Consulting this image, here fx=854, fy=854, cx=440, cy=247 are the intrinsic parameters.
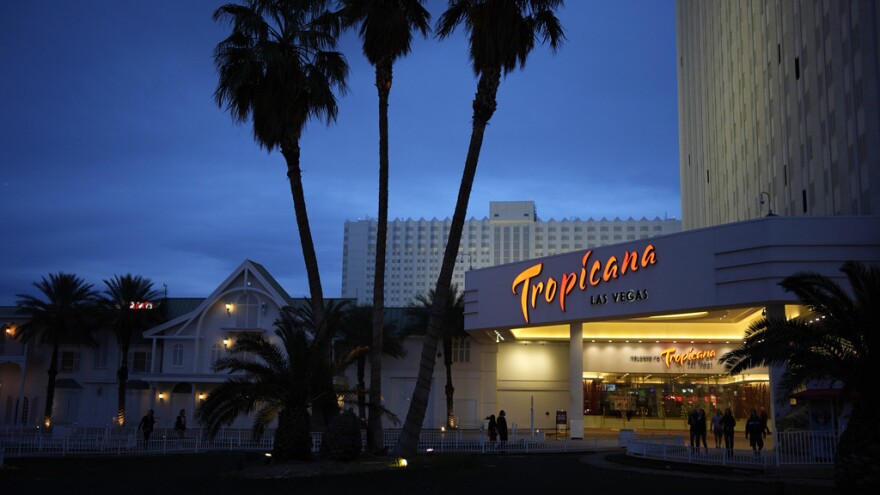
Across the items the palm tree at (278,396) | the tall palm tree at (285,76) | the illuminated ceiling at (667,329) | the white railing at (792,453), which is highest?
the tall palm tree at (285,76)

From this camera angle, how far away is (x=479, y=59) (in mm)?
24812

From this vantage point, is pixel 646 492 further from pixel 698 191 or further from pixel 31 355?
pixel 698 191

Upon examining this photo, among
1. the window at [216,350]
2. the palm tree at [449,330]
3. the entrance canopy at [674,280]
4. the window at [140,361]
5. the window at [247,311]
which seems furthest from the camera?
the window at [140,361]

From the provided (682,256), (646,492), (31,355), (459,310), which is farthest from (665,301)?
(31,355)

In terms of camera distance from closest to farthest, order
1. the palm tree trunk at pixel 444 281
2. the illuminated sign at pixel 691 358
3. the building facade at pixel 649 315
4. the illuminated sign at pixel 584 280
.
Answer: the palm tree trunk at pixel 444 281 → the building facade at pixel 649 315 → the illuminated sign at pixel 584 280 → the illuminated sign at pixel 691 358

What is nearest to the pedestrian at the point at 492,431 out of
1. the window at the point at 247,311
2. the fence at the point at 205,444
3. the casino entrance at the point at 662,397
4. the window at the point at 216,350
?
the fence at the point at 205,444

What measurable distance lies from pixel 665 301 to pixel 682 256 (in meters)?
1.82

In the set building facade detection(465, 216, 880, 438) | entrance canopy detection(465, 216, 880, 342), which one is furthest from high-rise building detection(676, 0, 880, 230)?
building facade detection(465, 216, 880, 438)

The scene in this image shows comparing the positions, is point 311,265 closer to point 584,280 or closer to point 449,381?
point 584,280

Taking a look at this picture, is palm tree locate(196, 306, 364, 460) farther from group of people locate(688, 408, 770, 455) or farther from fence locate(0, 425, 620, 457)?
group of people locate(688, 408, 770, 455)

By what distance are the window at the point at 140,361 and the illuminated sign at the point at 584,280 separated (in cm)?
2649

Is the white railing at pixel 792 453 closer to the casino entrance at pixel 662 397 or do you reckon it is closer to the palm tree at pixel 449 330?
the casino entrance at pixel 662 397

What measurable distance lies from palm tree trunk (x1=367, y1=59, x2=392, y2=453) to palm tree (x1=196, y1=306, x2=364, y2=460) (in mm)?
1830

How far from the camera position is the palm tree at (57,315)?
50344 mm
